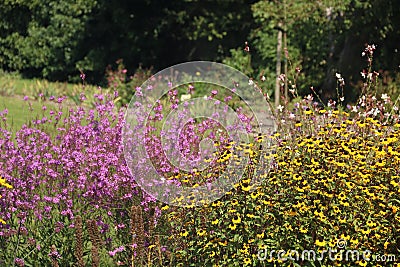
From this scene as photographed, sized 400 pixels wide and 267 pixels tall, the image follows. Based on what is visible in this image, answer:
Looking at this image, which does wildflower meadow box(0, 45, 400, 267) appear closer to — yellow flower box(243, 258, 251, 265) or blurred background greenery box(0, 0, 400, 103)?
yellow flower box(243, 258, 251, 265)

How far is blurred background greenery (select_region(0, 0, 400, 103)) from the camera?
37.7 ft

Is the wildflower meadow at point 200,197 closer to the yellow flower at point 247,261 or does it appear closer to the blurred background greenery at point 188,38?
A: the yellow flower at point 247,261

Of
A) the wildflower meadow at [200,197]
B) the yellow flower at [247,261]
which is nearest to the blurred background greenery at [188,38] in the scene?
the wildflower meadow at [200,197]

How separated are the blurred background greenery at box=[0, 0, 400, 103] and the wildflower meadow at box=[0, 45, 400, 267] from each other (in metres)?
6.81

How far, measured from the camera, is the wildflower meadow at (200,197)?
3727 millimetres

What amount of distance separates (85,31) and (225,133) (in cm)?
1056

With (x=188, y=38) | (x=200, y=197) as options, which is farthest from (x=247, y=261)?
(x=188, y=38)

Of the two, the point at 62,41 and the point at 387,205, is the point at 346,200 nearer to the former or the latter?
the point at 387,205

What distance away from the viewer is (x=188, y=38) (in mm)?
14141

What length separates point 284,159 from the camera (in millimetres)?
4121

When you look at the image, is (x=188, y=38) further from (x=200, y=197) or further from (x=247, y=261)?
(x=247, y=261)

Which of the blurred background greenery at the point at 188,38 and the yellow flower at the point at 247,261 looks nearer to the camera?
the yellow flower at the point at 247,261

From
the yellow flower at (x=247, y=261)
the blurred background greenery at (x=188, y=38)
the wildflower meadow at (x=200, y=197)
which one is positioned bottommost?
the yellow flower at (x=247, y=261)

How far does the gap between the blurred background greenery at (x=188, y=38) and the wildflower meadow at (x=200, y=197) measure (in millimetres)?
6814
